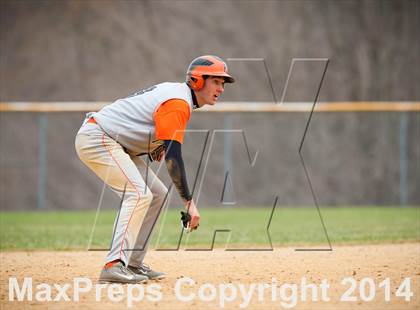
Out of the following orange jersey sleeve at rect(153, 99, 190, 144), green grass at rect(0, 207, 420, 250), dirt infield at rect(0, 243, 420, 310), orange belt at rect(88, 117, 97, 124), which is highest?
green grass at rect(0, 207, 420, 250)

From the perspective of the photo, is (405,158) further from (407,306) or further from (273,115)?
(407,306)

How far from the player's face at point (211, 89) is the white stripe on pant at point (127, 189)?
27.0 inches

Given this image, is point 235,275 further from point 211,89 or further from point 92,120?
point 92,120

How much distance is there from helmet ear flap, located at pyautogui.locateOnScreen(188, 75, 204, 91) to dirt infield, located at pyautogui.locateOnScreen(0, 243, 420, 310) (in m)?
1.38

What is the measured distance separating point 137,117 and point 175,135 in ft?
1.58

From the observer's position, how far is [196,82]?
18.6 ft

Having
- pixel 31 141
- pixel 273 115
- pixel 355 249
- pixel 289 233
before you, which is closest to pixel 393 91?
pixel 273 115

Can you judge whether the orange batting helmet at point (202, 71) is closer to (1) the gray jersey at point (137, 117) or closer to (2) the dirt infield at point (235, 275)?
(1) the gray jersey at point (137, 117)

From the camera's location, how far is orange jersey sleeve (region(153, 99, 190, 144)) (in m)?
5.27

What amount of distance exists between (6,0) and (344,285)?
2009cm

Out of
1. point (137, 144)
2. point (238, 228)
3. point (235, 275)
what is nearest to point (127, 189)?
point (137, 144)

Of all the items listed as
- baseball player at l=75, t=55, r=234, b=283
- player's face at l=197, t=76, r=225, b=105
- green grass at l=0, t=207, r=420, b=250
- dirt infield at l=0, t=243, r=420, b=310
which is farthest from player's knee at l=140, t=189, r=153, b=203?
green grass at l=0, t=207, r=420, b=250

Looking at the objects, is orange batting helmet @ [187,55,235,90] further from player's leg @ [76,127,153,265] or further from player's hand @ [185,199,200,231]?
player's hand @ [185,199,200,231]

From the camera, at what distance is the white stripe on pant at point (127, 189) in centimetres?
553
